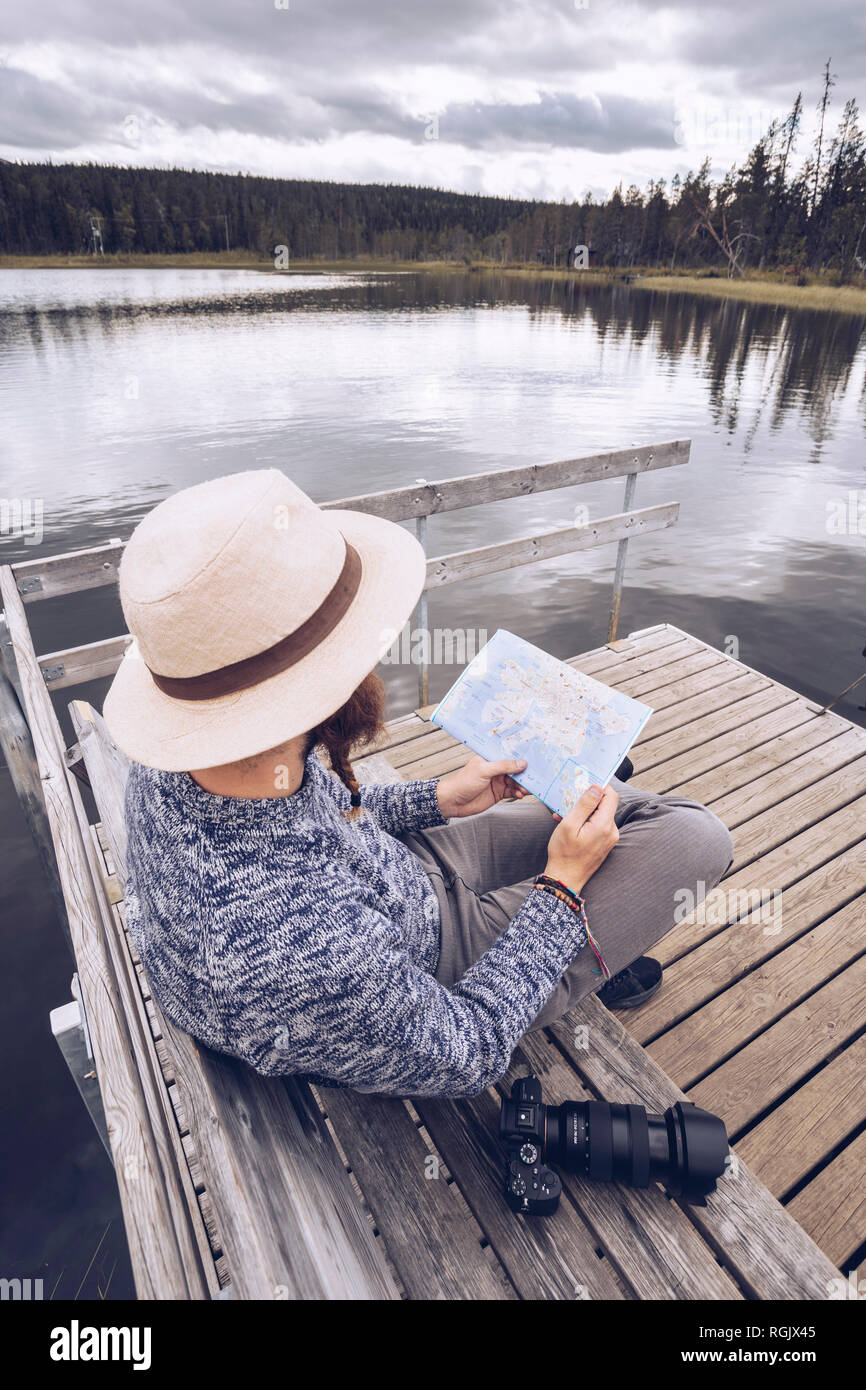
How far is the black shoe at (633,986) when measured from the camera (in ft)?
8.03

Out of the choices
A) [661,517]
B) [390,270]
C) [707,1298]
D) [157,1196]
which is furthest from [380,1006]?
[390,270]

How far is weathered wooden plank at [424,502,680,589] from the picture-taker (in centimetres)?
401

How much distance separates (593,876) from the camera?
5.97 ft

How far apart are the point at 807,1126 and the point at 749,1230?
88 centimetres

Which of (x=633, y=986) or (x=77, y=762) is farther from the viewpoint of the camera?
(x=633, y=986)

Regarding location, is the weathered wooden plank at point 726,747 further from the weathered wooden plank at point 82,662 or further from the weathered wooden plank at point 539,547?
the weathered wooden plank at point 82,662

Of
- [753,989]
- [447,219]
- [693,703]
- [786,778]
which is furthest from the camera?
[447,219]

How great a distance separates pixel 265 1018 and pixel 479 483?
330 centimetres

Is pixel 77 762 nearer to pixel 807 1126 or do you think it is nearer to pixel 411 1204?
pixel 411 1204

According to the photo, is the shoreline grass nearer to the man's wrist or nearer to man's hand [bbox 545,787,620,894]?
man's hand [bbox 545,787,620,894]

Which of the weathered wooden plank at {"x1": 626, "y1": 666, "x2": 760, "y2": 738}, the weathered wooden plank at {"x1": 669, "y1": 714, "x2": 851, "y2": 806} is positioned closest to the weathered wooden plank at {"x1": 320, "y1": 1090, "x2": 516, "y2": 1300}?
the weathered wooden plank at {"x1": 669, "y1": 714, "x2": 851, "y2": 806}

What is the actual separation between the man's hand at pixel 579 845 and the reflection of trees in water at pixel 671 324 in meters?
15.2

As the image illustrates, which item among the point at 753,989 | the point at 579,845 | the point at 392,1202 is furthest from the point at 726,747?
the point at 392,1202
